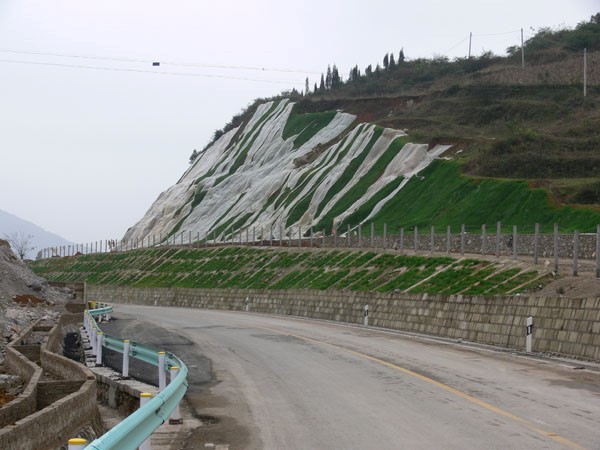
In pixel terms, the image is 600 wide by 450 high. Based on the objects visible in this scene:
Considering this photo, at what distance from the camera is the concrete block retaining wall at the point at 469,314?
1823 centimetres

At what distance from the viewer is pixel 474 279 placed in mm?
33562

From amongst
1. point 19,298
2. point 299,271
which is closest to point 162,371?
point 19,298

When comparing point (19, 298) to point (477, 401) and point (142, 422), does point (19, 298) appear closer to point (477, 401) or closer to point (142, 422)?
point (477, 401)

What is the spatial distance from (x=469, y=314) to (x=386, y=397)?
1187 cm

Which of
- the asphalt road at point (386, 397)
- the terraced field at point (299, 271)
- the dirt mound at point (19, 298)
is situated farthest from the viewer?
the terraced field at point (299, 271)

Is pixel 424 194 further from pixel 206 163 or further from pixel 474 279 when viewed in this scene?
pixel 206 163

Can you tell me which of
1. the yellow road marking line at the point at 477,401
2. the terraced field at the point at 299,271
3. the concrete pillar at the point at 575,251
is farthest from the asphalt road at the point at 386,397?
the terraced field at the point at 299,271

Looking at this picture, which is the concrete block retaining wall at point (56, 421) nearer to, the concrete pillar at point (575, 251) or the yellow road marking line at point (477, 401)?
the yellow road marking line at point (477, 401)

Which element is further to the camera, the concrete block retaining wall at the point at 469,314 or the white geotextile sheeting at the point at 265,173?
the white geotextile sheeting at the point at 265,173

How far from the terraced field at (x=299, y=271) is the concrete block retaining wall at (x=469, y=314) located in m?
2.91

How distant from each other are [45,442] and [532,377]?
352 inches

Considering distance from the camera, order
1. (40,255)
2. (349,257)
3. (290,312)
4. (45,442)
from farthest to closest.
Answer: (40,255), (349,257), (290,312), (45,442)

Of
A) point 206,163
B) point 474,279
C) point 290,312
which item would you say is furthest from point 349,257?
point 206,163

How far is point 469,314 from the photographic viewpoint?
79.5 ft
